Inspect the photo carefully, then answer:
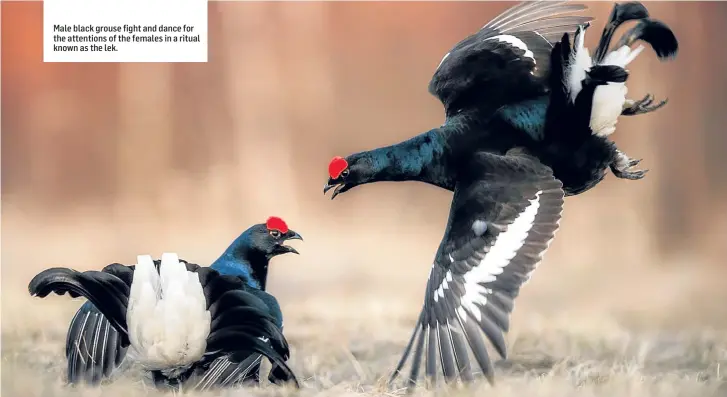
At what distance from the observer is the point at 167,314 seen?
2043 millimetres

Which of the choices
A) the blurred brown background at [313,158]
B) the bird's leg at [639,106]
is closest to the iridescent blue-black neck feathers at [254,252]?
the blurred brown background at [313,158]

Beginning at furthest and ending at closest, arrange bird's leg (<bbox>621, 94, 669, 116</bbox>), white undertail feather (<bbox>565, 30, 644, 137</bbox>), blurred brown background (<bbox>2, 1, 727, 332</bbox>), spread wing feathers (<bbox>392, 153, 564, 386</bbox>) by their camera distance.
→ blurred brown background (<bbox>2, 1, 727, 332</bbox>), bird's leg (<bbox>621, 94, 669, 116</bbox>), white undertail feather (<bbox>565, 30, 644, 137</bbox>), spread wing feathers (<bbox>392, 153, 564, 386</bbox>)

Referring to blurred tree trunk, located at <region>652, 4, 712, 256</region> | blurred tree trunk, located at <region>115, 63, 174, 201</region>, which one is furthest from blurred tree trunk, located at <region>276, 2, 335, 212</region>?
blurred tree trunk, located at <region>652, 4, 712, 256</region>

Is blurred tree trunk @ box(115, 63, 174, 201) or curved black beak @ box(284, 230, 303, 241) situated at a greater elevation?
blurred tree trunk @ box(115, 63, 174, 201)

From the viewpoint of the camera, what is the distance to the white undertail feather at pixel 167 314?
2.04 meters

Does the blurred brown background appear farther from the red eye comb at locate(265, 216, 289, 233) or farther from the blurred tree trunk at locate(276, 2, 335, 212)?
the red eye comb at locate(265, 216, 289, 233)

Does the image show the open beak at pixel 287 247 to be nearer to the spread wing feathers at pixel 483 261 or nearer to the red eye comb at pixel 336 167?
the red eye comb at pixel 336 167

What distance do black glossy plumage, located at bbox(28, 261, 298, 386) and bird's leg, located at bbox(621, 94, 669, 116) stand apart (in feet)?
3.69

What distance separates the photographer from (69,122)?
2713 mm

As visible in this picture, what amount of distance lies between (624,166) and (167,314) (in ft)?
4.27

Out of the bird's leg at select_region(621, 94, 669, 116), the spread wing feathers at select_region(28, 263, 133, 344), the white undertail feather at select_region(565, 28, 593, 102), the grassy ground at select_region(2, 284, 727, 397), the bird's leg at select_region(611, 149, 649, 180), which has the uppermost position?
the white undertail feather at select_region(565, 28, 593, 102)

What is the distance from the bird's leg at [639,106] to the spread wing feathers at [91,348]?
57.7 inches

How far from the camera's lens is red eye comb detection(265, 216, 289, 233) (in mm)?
2393

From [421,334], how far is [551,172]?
1.87 ft
